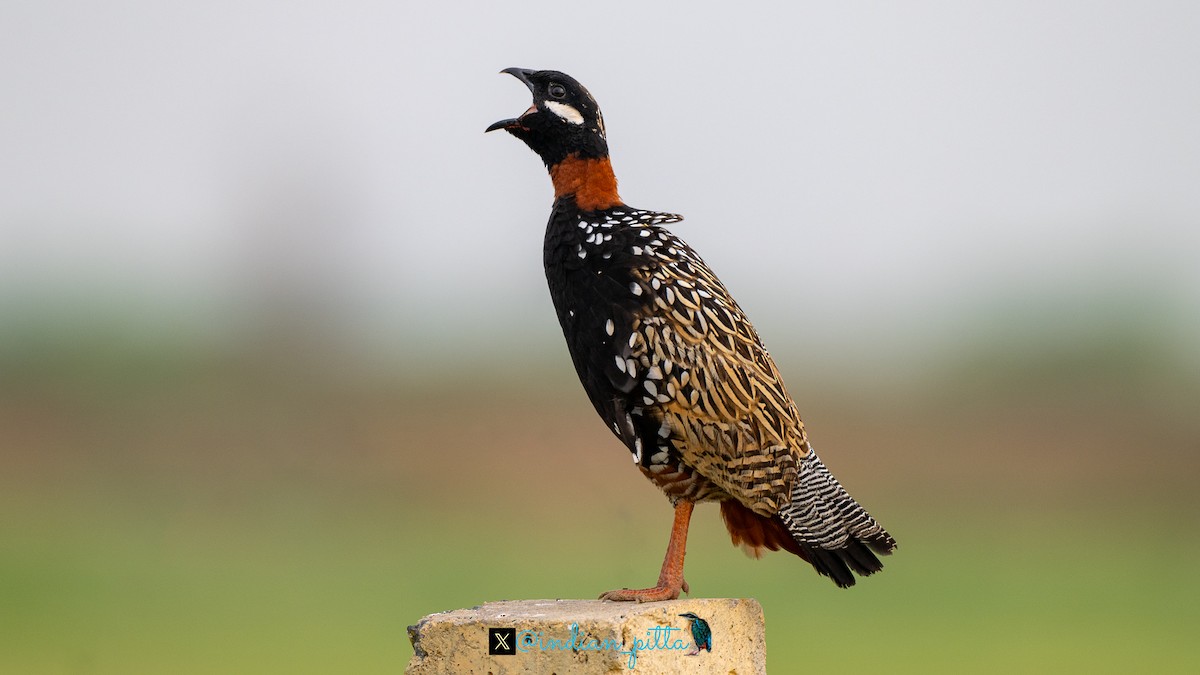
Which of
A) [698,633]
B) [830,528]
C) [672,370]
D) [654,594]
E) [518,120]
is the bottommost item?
[698,633]

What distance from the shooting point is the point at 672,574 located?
3.74 meters

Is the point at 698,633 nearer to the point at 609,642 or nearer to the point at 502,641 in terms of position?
the point at 609,642

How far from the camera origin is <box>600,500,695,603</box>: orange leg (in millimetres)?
3697

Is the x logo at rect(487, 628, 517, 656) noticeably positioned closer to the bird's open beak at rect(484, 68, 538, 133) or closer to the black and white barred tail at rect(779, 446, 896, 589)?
the black and white barred tail at rect(779, 446, 896, 589)

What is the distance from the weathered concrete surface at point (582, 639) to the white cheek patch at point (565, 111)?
163 cm

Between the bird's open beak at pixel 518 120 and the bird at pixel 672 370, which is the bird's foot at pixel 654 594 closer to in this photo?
the bird at pixel 672 370

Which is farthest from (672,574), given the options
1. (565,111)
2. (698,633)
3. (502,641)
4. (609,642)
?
(565,111)

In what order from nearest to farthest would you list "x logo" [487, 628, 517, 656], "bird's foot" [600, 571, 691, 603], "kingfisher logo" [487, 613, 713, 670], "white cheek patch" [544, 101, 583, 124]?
"kingfisher logo" [487, 613, 713, 670] → "x logo" [487, 628, 517, 656] → "bird's foot" [600, 571, 691, 603] → "white cheek patch" [544, 101, 583, 124]

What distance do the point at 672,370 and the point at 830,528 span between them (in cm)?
75

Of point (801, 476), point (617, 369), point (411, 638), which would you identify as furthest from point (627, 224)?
point (411, 638)

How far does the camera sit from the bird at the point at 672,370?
3596 millimetres

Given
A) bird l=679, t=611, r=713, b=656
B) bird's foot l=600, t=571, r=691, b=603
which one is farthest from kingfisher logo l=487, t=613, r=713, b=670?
bird's foot l=600, t=571, r=691, b=603

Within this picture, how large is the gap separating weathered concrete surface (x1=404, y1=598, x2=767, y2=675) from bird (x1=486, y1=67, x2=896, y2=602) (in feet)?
0.55

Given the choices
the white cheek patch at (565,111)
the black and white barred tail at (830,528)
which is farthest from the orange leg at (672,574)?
the white cheek patch at (565,111)
